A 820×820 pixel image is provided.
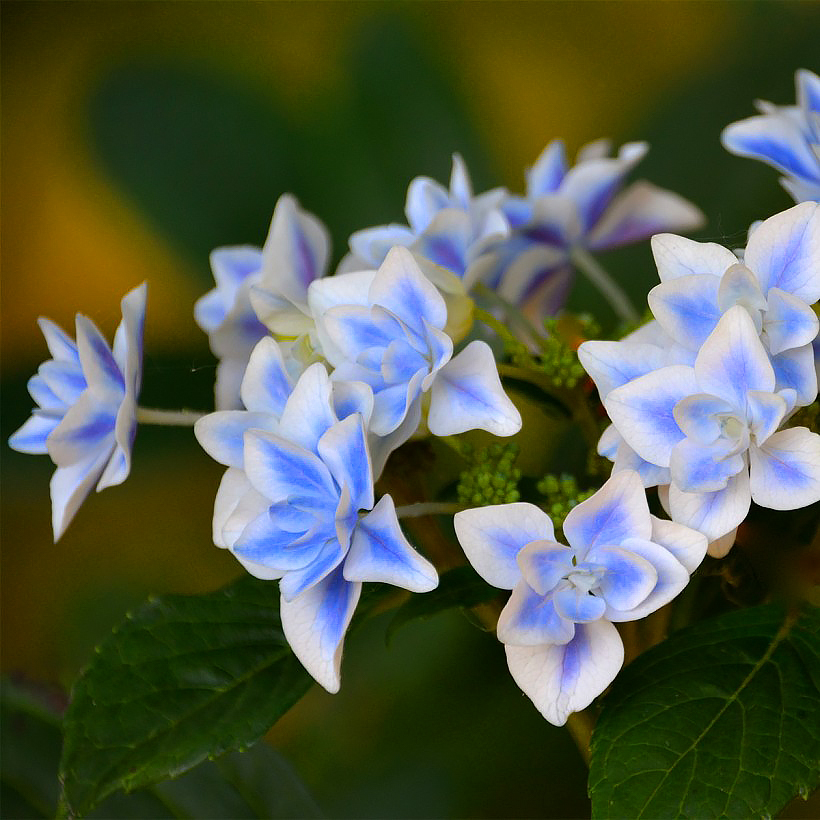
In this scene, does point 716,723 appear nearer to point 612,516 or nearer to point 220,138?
point 612,516

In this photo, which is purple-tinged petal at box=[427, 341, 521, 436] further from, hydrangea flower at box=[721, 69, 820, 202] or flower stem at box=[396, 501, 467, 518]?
hydrangea flower at box=[721, 69, 820, 202]

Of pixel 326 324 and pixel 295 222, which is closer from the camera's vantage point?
pixel 326 324

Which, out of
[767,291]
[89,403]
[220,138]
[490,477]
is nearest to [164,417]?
[89,403]

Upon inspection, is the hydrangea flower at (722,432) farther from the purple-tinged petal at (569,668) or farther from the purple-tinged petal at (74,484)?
the purple-tinged petal at (74,484)

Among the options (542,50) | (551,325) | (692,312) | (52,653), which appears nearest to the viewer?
(692,312)

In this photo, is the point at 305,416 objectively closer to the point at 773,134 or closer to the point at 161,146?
the point at 773,134

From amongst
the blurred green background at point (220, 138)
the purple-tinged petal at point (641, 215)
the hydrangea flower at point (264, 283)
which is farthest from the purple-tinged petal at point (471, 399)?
the blurred green background at point (220, 138)

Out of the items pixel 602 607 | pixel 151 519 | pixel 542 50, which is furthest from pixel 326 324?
pixel 542 50
